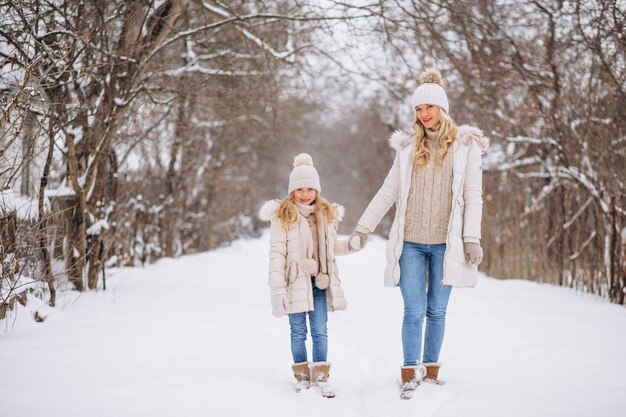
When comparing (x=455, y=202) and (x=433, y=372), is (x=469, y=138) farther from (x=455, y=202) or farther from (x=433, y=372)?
(x=433, y=372)

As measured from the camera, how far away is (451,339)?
532 cm

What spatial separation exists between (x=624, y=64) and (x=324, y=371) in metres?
5.46

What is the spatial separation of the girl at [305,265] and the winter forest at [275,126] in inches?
16.4

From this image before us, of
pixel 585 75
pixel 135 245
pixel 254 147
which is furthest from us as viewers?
pixel 254 147

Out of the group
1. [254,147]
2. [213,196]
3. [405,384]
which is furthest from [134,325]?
[254,147]

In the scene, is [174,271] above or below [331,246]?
below

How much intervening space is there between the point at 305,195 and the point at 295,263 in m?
0.47

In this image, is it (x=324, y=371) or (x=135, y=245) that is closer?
(x=324, y=371)

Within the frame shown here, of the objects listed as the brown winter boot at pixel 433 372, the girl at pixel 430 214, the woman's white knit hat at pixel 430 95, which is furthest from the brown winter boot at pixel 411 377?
the woman's white knit hat at pixel 430 95

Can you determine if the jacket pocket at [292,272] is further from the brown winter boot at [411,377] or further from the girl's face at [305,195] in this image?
the brown winter boot at [411,377]

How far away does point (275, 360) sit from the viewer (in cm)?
470

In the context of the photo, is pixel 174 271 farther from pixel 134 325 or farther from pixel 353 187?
pixel 353 187

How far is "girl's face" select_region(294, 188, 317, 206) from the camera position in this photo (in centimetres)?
398

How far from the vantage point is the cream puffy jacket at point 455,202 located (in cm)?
359
